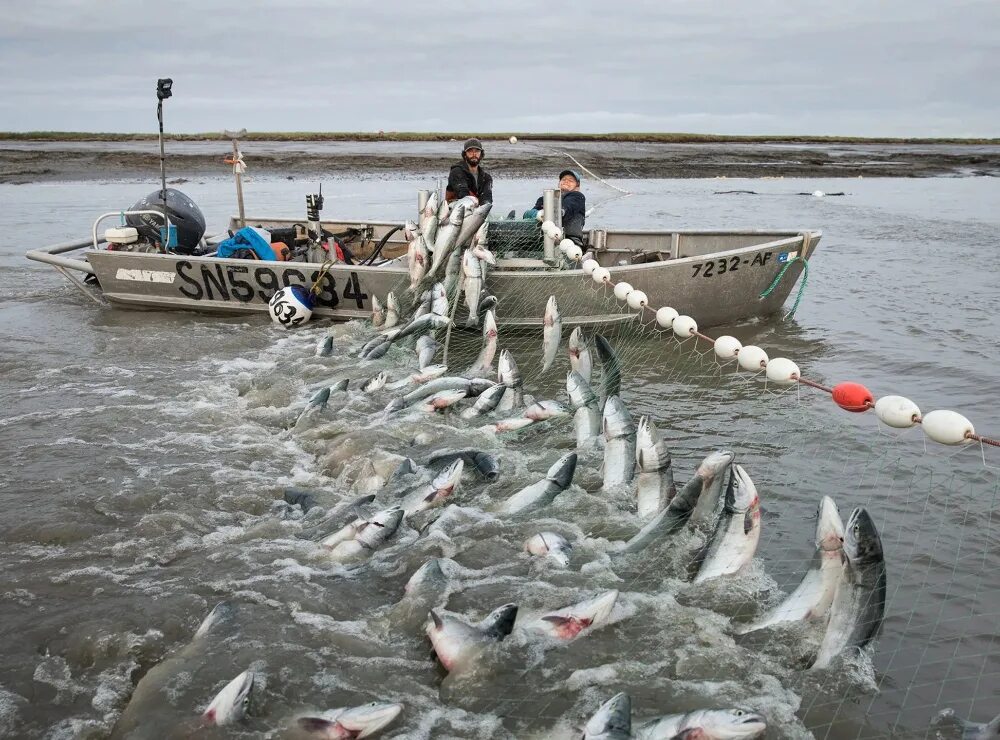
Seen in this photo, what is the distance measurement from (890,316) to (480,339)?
6669 millimetres

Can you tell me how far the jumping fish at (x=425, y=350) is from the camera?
9.09m

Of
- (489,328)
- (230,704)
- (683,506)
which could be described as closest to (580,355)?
(489,328)

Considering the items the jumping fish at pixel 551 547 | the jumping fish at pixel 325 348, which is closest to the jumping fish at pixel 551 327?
the jumping fish at pixel 325 348

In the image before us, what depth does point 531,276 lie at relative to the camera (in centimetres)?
1051

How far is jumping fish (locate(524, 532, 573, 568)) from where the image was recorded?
5.25 metres

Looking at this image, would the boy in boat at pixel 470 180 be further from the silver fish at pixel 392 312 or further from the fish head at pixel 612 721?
the fish head at pixel 612 721

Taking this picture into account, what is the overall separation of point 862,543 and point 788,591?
96 cm

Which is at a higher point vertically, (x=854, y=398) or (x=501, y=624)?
(x=854, y=398)

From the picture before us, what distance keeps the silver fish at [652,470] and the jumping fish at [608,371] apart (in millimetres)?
1867

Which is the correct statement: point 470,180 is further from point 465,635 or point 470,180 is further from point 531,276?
point 465,635

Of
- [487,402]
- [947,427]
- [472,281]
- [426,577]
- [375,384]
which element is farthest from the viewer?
[472,281]

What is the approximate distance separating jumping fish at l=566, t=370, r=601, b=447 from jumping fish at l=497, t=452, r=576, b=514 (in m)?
1.11

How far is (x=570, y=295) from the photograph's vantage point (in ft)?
34.7

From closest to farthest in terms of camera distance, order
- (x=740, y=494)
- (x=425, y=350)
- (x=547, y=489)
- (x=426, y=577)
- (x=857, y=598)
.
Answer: (x=857, y=598), (x=740, y=494), (x=426, y=577), (x=547, y=489), (x=425, y=350)
